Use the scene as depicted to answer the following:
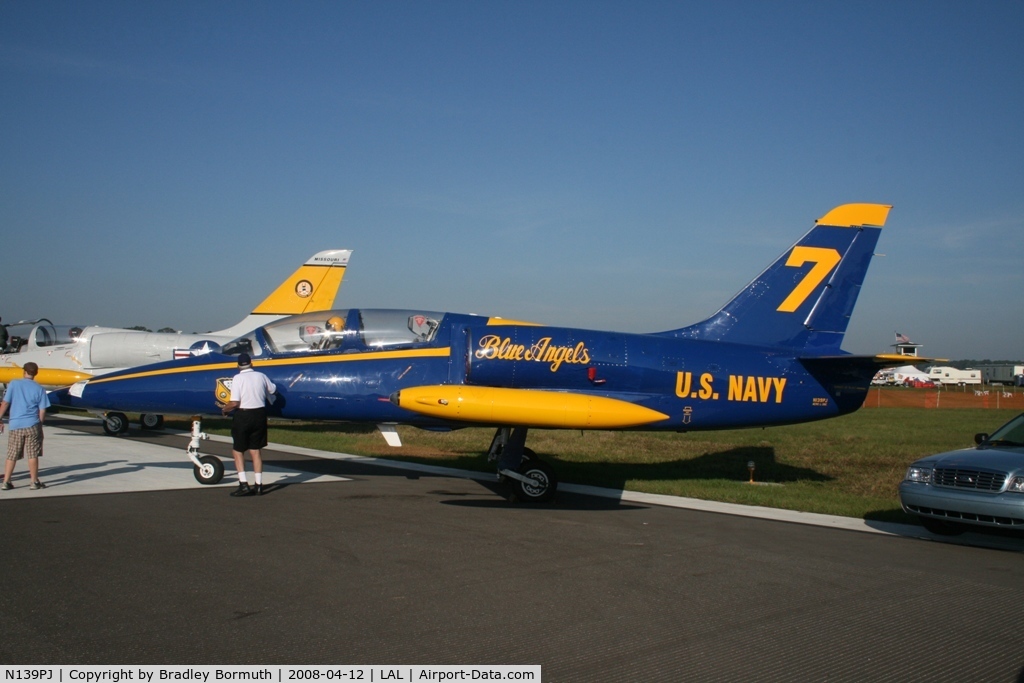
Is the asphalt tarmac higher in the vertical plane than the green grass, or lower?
higher

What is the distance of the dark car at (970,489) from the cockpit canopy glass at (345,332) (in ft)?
22.5

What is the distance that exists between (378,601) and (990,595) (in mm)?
5078

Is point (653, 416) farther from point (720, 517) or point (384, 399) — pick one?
point (384, 399)

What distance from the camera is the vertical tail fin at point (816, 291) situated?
13.0 m

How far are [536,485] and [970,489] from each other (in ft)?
17.7

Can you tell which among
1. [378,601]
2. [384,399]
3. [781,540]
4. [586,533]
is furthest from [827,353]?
[378,601]

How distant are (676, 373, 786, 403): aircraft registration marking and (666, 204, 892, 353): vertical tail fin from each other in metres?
0.93

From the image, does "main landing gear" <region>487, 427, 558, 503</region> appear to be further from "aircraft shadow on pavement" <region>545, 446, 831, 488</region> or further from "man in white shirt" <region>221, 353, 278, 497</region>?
"man in white shirt" <region>221, 353, 278, 497</region>

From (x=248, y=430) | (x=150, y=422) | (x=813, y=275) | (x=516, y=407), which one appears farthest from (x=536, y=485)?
(x=150, y=422)

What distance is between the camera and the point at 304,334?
1178 cm

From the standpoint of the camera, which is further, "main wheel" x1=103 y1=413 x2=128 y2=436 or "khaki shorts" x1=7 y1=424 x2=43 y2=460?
"main wheel" x1=103 y1=413 x2=128 y2=436

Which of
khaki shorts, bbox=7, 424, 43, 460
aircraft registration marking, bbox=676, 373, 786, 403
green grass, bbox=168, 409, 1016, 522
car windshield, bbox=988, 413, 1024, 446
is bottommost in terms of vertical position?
green grass, bbox=168, 409, 1016, 522

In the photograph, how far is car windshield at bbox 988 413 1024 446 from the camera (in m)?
9.73

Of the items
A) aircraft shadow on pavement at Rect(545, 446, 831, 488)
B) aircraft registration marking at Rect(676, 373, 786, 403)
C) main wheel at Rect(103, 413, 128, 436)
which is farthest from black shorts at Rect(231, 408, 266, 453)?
main wheel at Rect(103, 413, 128, 436)
